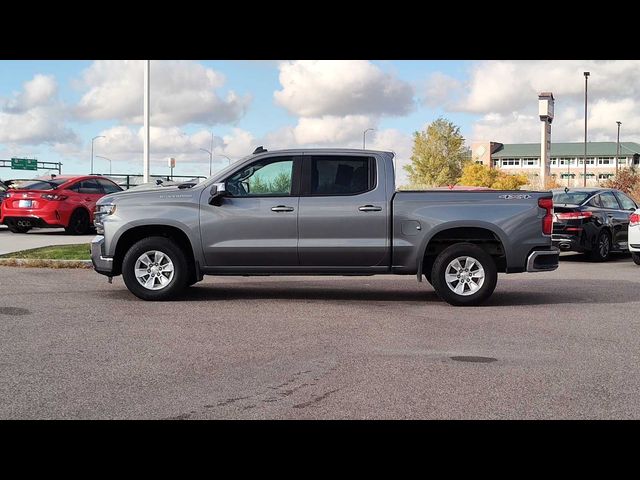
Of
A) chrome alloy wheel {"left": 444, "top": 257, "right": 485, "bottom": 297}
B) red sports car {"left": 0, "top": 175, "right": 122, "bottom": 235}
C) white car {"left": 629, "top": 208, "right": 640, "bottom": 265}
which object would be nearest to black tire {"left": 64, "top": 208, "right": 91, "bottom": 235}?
red sports car {"left": 0, "top": 175, "right": 122, "bottom": 235}

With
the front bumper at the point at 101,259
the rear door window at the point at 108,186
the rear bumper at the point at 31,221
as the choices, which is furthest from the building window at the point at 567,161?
the front bumper at the point at 101,259

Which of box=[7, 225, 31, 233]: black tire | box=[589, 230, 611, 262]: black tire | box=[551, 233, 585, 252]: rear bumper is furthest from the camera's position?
box=[7, 225, 31, 233]: black tire

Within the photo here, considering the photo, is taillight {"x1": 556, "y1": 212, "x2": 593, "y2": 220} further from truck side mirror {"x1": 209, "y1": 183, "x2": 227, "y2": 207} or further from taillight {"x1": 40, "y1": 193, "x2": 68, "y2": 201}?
taillight {"x1": 40, "y1": 193, "x2": 68, "y2": 201}

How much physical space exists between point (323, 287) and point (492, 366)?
5947 millimetres

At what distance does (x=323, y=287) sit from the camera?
12758 mm

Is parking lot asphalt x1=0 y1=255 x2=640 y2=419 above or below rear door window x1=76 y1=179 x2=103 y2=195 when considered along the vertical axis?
below

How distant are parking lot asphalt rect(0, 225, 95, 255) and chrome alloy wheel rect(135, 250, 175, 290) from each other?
6.71 metres

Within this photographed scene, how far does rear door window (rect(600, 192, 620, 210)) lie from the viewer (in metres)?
18.0

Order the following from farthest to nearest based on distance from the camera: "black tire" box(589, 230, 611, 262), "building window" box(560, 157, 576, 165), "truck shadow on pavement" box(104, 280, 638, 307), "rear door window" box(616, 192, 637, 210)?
"building window" box(560, 157, 576, 165)
"rear door window" box(616, 192, 637, 210)
"black tire" box(589, 230, 611, 262)
"truck shadow on pavement" box(104, 280, 638, 307)

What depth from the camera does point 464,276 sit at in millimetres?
10734

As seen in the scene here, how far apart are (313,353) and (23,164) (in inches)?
4488

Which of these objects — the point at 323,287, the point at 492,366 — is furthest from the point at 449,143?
the point at 492,366

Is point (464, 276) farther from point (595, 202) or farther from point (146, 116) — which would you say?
point (146, 116)
